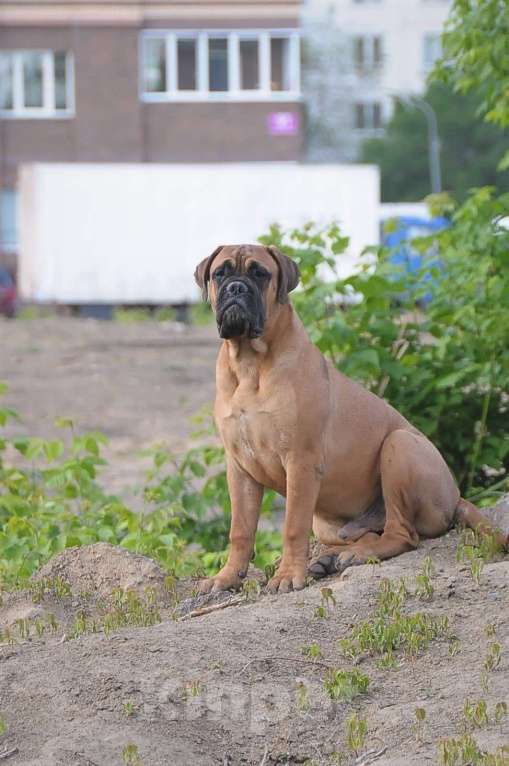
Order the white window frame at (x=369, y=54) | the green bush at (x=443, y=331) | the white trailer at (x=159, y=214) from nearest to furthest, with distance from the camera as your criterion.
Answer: the green bush at (x=443, y=331) < the white trailer at (x=159, y=214) < the white window frame at (x=369, y=54)

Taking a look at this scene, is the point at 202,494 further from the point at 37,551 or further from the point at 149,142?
the point at 149,142

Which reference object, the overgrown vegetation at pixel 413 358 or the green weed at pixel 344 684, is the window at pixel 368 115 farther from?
the green weed at pixel 344 684

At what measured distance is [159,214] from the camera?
30266mm

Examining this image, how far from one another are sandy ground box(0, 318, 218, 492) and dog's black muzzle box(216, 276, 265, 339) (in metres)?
5.55

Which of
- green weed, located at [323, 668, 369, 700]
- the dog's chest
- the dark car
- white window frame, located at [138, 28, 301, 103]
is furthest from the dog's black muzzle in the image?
white window frame, located at [138, 28, 301, 103]

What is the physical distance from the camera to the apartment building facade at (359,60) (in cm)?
6625

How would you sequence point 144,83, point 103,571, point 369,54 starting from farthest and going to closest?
point 369,54
point 144,83
point 103,571

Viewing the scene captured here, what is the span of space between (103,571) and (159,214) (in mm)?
24311

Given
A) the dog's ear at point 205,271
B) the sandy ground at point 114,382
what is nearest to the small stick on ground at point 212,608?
the dog's ear at point 205,271

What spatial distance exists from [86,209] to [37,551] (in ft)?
76.9

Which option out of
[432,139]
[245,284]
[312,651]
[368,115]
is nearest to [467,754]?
[312,651]

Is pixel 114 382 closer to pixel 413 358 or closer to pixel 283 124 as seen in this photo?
pixel 413 358

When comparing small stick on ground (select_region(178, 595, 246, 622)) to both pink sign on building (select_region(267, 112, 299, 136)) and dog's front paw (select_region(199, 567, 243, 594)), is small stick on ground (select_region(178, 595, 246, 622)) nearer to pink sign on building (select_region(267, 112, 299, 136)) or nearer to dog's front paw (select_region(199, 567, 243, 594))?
dog's front paw (select_region(199, 567, 243, 594))

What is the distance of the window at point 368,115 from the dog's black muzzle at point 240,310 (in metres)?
65.6
